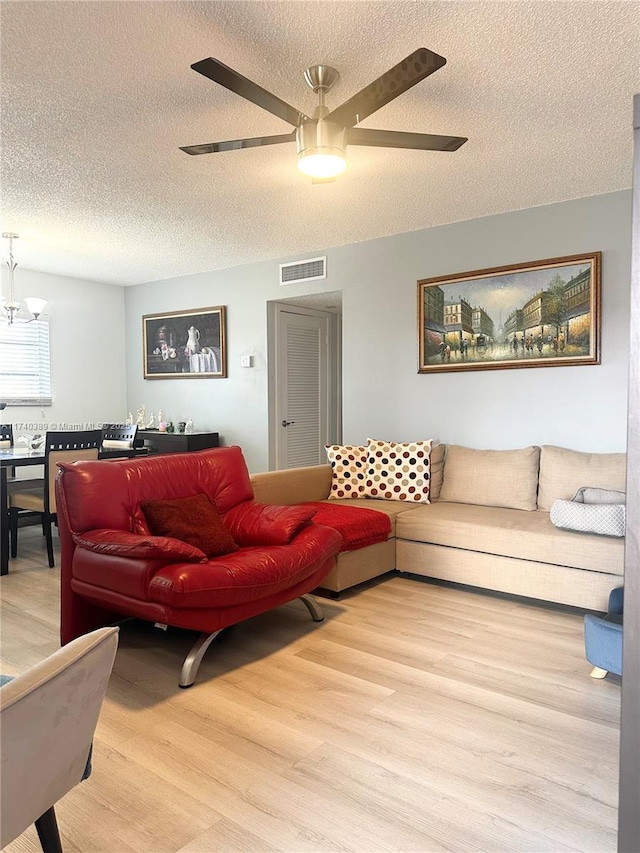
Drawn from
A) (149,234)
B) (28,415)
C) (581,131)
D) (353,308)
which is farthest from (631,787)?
(28,415)

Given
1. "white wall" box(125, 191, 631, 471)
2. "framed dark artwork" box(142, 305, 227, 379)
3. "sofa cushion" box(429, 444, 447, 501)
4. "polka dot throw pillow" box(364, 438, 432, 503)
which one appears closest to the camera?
"white wall" box(125, 191, 631, 471)

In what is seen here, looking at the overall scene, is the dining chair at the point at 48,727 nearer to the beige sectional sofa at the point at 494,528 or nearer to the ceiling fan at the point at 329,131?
the ceiling fan at the point at 329,131

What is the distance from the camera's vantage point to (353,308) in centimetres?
516

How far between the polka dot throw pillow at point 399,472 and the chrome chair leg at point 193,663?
6.75 ft

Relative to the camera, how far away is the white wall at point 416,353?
3871 millimetres

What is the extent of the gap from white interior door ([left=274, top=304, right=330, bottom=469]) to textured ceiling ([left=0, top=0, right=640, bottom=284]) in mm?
1623

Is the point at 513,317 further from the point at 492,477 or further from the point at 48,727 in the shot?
the point at 48,727

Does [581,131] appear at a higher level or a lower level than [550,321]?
higher

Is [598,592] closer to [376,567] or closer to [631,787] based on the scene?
[376,567]

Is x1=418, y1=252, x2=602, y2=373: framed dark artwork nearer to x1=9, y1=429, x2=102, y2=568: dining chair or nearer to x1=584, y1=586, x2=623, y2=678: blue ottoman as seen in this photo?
x1=584, y1=586, x2=623, y2=678: blue ottoman

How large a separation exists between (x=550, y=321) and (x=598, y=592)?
1.86 m

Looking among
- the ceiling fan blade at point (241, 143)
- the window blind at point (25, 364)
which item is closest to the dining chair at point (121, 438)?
the window blind at point (25, 364)

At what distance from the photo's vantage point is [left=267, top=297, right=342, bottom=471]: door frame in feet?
19.2

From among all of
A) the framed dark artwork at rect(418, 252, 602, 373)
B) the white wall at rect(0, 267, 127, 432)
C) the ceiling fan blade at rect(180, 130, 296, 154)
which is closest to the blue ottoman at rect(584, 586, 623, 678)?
the framed dark artwork at rect(418, 252, 602, 373)
